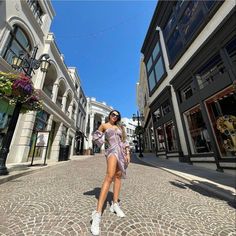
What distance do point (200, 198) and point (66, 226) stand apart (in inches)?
122

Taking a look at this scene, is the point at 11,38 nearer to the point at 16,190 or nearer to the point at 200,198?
the point at 16,190

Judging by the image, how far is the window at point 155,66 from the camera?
14375mm

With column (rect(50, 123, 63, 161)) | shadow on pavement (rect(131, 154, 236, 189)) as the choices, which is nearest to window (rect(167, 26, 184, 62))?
shadow on pavement (rect(131, 154, 236, 189))

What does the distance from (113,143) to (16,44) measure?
10614 millimetres

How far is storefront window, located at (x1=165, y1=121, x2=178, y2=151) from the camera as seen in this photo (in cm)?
1172

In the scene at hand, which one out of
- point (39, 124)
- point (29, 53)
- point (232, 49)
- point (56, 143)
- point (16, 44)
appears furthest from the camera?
point (56, 143)

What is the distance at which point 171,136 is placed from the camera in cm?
1230

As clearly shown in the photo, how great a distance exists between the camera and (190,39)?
9.10m

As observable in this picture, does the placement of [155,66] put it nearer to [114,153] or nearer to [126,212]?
[114,153]

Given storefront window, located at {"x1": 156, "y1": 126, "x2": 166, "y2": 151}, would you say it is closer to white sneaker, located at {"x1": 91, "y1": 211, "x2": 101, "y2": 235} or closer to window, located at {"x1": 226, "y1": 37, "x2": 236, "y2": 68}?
window, located at {"x1": 226, "y1": 37, "x2": 236, "y2": 68}

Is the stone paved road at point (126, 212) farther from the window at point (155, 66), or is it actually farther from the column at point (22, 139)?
the window at point (155, 66)

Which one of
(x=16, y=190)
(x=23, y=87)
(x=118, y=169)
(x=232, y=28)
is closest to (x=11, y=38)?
(x=23, y=87)

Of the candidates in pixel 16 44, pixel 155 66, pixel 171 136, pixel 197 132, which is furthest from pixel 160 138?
pixel 16 44

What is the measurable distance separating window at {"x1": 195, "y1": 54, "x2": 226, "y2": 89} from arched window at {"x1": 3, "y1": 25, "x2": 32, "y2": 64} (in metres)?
11.6
